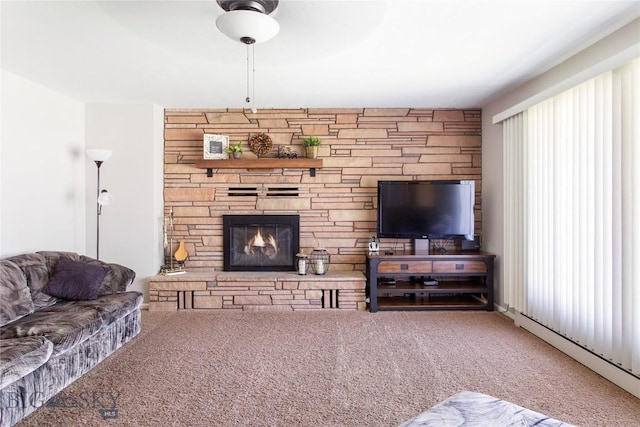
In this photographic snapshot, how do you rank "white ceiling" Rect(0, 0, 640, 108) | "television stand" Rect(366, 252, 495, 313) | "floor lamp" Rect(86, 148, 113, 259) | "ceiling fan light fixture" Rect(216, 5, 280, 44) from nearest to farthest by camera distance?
"ceiling fan light fixture" Rect(216, 5, 280, 44)
"white ceiling" Rect(0, 0, 640, 108)
"floor lamp" Rect(86, 148, 113, 259)
"television stand" Rect(366, 252, 495, 313)

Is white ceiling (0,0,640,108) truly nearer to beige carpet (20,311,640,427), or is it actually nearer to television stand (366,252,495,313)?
television stand (366,252,495,313)

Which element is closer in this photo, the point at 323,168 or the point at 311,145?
the point at 311,145

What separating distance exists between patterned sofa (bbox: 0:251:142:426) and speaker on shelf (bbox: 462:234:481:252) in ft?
11.9

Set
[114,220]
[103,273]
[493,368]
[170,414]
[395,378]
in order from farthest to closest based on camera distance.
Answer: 1. [114,220]
2. [103,273]
3. [493,368]
4. [395,378]
5. [170,414]

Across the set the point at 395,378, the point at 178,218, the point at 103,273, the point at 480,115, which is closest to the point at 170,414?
the point at 395,378

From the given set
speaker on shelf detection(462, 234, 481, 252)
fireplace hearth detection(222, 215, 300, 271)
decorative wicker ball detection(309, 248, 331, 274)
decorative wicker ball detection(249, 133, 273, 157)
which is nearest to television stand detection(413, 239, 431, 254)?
speaker on shelf detection(462, 234, 481, 252)

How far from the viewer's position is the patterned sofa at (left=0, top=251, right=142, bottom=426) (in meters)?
2.00

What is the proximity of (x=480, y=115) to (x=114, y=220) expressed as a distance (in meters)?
4.69

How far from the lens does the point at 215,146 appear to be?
14.3 ft

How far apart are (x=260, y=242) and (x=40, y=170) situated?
2.41m

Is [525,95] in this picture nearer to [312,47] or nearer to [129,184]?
[312,47]

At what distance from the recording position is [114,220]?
4.21 metres

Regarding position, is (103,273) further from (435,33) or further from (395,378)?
(435,33)

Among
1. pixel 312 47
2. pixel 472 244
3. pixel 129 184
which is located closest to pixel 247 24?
pixel 312 47
